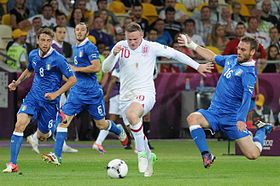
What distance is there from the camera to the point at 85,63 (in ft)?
62.9

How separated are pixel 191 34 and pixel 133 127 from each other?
12164 mm

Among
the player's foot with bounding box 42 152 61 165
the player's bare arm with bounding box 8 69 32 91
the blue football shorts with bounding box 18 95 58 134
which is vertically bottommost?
the player's foot with bounding box 42 152 61 165

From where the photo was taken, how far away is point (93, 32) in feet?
84.6

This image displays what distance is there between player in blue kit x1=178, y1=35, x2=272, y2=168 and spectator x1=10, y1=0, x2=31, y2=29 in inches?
443

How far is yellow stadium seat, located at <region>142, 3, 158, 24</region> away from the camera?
27.8 m

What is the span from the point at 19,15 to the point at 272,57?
685 cm

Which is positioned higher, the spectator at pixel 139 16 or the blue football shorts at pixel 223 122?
the spectator at pixel 139 16

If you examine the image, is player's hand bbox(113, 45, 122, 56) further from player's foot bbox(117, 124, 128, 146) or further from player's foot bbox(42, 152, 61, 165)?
player's foot bbox(117, 124, 128, 146)

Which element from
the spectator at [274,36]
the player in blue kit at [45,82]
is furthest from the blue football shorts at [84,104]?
the spectator at [274,36]

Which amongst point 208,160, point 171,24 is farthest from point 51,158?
point 171,24

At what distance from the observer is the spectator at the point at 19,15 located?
84.9 feet

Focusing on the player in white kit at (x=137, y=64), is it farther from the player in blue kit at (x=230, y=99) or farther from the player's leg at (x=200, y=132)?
the player's leg at (x=200, y=132)

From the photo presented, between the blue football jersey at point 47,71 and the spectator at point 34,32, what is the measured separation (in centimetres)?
849

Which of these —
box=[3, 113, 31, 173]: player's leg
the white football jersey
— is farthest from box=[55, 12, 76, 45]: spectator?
the white football jersey
